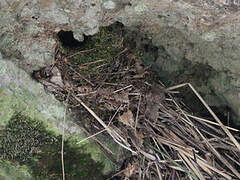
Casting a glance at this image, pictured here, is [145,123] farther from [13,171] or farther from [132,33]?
[13,171]

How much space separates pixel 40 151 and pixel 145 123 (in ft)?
1.56

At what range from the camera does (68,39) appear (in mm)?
1448

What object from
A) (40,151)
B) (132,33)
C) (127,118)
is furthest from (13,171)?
(132,33)

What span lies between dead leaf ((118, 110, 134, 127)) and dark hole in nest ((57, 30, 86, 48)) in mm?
369

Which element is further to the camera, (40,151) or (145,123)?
(145,123)

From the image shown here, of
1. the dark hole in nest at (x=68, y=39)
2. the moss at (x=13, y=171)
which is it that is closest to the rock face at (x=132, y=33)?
the dark hole in nest at (x=68, y=39)

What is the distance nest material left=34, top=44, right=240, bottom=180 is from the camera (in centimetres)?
146

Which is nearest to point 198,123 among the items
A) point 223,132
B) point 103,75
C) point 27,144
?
point 223,132

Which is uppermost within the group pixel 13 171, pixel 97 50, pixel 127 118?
pixel 97 50

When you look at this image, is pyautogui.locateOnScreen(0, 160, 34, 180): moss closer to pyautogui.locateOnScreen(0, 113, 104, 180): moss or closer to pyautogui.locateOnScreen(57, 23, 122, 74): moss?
pyautogui.locateOnScreen(0, 113, 104, 180): moss

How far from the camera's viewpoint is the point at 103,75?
150cm

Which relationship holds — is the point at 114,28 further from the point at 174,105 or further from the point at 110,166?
the point at 110,166

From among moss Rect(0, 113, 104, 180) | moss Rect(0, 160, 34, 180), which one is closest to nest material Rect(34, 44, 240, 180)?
→ moss Rect(0, 113, 104, 180)

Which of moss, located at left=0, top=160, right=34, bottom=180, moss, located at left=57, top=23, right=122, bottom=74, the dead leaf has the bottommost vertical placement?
moss, located at left=0, top=160, right=34, bottom=180
